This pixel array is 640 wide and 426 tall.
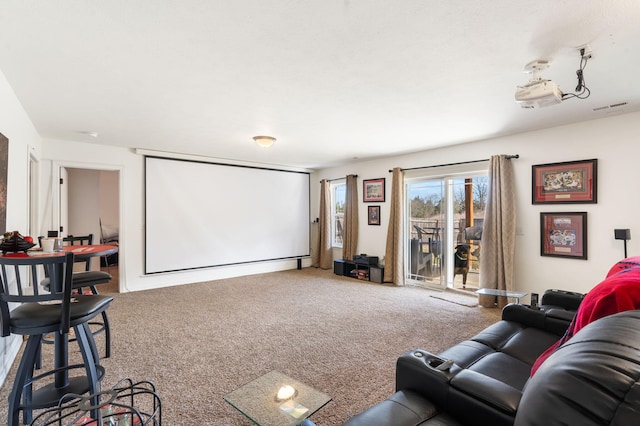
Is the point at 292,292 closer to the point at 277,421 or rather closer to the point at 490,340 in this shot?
the point at 490,340

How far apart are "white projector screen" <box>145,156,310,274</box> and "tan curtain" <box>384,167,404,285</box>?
2363mm

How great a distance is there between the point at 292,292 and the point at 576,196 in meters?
4.07

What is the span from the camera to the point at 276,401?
1.40 metres

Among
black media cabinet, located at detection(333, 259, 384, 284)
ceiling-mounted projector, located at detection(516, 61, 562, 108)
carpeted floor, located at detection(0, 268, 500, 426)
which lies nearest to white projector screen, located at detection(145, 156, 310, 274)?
carpeted floor, located at detection(0, 268, 500, 426)

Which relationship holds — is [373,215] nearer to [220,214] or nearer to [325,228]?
[325,228]

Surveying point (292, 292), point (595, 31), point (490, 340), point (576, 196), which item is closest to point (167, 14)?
point (595, 31)

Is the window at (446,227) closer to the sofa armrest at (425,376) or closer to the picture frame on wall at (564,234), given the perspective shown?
the picture frame on wall at (564,234)

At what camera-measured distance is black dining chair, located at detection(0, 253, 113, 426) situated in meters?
1.54

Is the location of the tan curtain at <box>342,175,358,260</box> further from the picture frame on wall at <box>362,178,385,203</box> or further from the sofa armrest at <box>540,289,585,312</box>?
the sofa armrest at <box>540,289,585,312</box>

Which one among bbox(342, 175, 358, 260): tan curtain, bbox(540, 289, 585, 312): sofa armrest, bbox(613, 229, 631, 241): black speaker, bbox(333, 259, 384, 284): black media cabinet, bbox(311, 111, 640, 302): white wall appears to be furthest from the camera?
bbox(342, 175, 358, 260): tan curtain

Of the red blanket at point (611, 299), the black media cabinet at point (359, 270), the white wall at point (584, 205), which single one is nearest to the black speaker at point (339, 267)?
the black media cabinet at point (359, 270)

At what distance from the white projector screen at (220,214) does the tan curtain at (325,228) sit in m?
0.46

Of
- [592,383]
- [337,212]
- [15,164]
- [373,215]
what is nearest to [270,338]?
[592,383]

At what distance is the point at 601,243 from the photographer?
11.5 feet
